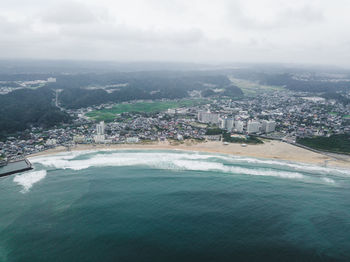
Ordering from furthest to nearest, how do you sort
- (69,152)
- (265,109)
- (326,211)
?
(265,109) → (69,152) → (326,211)

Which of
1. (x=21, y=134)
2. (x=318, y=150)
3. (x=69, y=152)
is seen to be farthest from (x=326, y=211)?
(x=21, y=134)

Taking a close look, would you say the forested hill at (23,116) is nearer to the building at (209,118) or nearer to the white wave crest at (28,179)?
the white wave crest at (28,179)

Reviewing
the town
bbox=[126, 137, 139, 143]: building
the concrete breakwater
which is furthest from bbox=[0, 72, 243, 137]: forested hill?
bbox=[126, 137, 139, 143]: building

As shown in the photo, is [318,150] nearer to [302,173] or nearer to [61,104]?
[302,173]

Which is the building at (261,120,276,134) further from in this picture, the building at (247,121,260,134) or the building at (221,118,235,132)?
the building at (221,118,235,132)

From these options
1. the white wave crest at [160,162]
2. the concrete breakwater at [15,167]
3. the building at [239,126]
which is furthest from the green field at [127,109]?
the concrete breakwater at [15,167]
